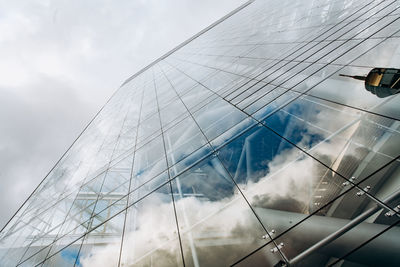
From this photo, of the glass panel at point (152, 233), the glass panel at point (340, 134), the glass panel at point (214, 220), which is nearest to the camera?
the glass panel at point (340, 134)

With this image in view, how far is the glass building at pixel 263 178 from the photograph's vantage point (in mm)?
3992

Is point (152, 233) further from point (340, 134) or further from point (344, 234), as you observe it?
point (340, 134)

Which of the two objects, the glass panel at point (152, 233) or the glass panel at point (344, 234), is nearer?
the glass panel at point (344, 234)

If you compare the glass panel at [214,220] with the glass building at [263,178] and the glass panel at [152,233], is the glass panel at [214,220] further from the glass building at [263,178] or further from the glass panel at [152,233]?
the glass panel at [152,233]

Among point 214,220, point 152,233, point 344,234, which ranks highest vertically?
point 344,234

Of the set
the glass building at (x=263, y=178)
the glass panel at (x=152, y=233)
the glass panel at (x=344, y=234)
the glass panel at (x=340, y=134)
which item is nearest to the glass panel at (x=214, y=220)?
the glass building at (x=263, y=178)

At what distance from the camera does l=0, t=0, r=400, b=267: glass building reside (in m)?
3.99

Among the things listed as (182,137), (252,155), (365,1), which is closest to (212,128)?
(182,137)

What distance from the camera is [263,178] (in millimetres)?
5641

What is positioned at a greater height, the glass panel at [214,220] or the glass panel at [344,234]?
the glass panel at [344,234]

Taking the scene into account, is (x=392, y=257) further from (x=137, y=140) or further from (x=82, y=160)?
(x=82, y=160)

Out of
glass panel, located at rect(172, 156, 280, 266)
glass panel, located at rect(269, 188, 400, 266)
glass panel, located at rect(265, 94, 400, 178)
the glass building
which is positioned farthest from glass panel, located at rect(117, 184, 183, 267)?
glass panel, located at rect(265, 94, 400, 178)

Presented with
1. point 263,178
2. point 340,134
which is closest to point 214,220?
point 263,178

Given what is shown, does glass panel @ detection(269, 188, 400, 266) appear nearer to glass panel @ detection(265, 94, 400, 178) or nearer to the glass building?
the glass building
